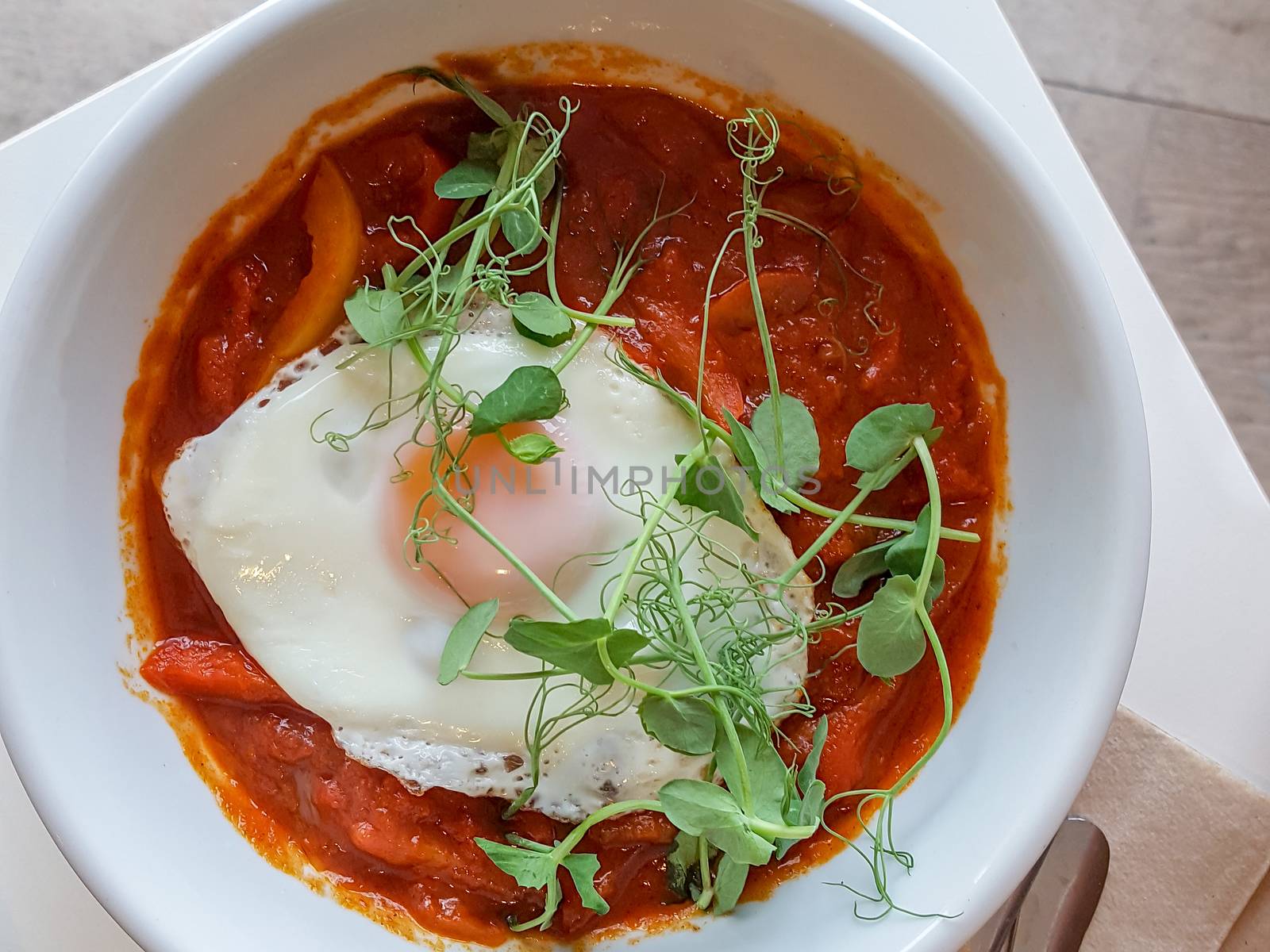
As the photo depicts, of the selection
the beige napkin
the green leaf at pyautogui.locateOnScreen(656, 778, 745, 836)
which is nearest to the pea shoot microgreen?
the green leaf at pyautogui.locateOnScreen(656, 778, 745, 836)

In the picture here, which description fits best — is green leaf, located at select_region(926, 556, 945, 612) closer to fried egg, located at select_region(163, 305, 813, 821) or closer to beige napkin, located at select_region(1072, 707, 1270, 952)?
fried egg, located at select_region(163, 305, 813, 821)

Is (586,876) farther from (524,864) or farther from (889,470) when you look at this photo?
(889,470)

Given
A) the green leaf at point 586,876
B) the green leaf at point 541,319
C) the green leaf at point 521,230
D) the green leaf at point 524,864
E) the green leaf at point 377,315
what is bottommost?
the green leaf at point 586,876

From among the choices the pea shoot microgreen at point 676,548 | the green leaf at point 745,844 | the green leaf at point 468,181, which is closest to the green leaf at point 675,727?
the pea shoot microgreen at point 676,548

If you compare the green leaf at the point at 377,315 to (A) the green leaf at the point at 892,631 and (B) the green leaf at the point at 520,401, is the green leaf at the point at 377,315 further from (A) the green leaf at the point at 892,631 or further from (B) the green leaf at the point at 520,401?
(A) the green leaf at the point at 892,631

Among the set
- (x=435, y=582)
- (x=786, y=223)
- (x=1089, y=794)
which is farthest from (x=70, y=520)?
(x=1089, y=794)

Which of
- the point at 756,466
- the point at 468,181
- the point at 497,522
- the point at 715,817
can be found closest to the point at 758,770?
the point at 715,817
